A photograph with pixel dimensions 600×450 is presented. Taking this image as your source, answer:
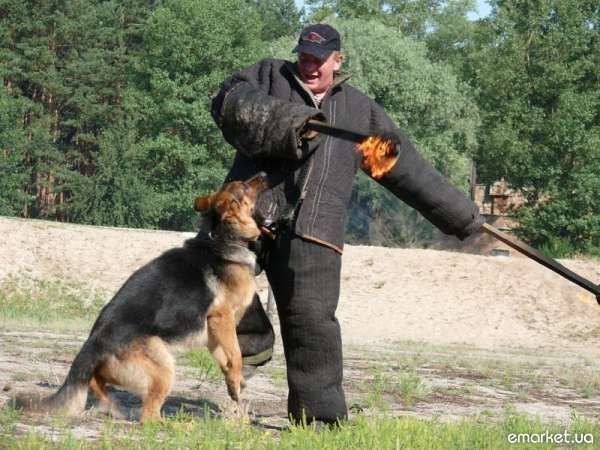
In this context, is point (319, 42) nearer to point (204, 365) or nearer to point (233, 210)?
point (233, 210)

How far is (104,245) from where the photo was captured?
1061 inches

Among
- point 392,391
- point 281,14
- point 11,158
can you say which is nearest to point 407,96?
point 11,158

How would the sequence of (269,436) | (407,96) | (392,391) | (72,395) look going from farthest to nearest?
(407,96)
(392,391)
(72,395)
(269,436)

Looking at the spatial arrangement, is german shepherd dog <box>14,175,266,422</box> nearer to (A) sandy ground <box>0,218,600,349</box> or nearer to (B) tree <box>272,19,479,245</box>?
(A) sandy ground <box>0,218,600,349</box>

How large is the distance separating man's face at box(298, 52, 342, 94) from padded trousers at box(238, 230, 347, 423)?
2.83 feet

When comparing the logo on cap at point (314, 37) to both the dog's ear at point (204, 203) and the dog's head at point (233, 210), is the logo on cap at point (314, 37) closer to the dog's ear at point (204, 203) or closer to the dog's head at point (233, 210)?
the dog's head at point (233, 210)

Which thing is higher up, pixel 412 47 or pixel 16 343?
A: pixel 412 47

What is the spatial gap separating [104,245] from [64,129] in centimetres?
2741

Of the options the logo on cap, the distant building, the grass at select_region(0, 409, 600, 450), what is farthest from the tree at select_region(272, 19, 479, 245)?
the grass at select_region(0, 409, 600, 450)

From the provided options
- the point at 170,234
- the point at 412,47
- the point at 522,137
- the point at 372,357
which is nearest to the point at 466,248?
the point at 522,137

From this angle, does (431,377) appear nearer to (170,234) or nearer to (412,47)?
(170,234)

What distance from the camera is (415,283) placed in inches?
1040

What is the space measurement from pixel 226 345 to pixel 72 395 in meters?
0.99

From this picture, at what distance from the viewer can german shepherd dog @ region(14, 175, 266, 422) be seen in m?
6.30
